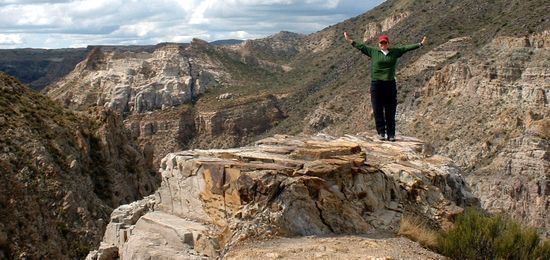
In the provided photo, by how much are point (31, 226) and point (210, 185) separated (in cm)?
1914

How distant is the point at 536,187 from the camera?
112 ft

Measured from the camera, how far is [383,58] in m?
12.9

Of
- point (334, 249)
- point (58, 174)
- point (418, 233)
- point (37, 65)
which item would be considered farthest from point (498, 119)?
point (37, 65)

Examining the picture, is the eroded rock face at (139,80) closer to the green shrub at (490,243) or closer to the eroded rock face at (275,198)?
the eroded rock face at (275,198)

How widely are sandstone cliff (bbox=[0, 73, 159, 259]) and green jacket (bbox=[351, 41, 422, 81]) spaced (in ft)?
60.0

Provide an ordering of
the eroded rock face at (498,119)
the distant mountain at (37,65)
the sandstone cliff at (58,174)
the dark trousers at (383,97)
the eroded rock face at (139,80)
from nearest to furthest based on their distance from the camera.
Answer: the dark trousers at (383,97), the sandstone cliff at (58,174), the eroded rock face at (498,119), the eroded rock face at (139,80), the distant mountain at (37,65)

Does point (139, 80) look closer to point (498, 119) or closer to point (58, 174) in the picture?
point (58, 174)

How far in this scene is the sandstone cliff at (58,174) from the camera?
→ 1067 inches

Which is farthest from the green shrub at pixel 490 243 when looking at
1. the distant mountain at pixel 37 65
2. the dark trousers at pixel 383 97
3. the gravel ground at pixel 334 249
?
the distant mountain at pixel 37 65

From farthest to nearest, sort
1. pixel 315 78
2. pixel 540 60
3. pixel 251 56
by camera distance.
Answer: pixel 251 56 < pixel 315 78 < pixel 540 60

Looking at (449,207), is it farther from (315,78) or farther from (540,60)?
(315,78)

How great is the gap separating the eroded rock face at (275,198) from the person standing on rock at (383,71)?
5.01 ft

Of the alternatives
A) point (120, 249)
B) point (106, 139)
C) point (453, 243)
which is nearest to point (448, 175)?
point (453, 243)

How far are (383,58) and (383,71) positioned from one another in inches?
12.9
